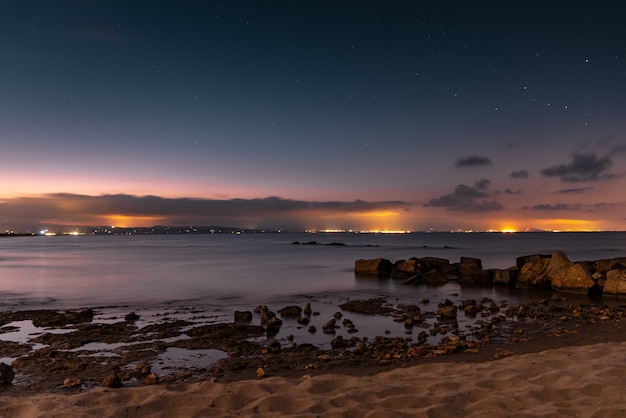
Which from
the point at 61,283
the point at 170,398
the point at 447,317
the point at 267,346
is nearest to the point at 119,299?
the point at 61,283

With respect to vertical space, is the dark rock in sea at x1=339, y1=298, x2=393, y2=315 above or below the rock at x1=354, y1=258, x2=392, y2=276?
below

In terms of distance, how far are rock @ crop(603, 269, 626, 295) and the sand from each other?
46.2 feet

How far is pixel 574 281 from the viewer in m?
20.3

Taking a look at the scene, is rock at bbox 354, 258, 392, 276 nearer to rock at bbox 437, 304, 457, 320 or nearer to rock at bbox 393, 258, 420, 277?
rock at bbox 393, 258, 420, 277

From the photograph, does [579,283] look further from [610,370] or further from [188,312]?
[188,312]

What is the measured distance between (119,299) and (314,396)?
58.8 feet

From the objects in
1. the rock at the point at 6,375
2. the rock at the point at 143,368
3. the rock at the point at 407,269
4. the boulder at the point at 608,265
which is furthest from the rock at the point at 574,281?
the rock at the point at 6,375

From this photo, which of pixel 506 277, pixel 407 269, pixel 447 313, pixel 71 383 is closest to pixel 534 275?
pixel 506 277

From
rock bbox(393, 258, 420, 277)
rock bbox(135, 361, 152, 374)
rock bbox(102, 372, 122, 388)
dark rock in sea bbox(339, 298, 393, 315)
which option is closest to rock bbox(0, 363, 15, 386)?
rock bbox(102, 372, 122, 388)

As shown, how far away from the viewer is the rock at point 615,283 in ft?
62.3

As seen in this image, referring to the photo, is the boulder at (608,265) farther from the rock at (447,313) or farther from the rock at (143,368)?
the rock at (143,368)

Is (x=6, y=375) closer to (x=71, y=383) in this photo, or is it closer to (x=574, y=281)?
(x=71, y=383)

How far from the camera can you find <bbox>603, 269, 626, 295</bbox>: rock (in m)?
19.0

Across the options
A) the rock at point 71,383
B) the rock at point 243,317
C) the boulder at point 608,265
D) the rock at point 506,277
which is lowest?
the rock at point 243,317
